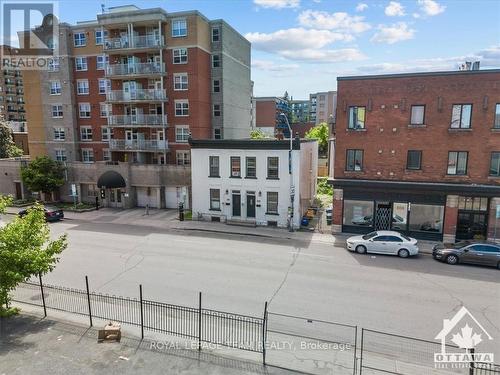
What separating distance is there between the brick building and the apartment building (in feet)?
53.5

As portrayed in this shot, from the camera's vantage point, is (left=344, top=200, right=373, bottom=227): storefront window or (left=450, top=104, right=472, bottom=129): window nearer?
(left=450, top=104, right=472, bottom=129): window

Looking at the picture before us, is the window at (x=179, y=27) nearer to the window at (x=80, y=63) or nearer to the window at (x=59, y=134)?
the window at (x=80, y=63)

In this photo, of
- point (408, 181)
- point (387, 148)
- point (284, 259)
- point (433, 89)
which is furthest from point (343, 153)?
point (284, 259)

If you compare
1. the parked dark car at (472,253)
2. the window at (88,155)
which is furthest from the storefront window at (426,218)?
the window at (88,155)

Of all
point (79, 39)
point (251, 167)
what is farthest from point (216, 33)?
point (251, 167)

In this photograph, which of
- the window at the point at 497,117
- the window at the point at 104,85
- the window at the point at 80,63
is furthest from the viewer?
the window at the point at 80,63

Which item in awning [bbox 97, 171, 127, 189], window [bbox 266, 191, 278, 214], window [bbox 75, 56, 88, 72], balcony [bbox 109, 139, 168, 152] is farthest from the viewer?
window [bbox 75, 56, 88, 72]

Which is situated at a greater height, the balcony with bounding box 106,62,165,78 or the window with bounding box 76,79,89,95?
the balcony with bounding box 106,62,165,78

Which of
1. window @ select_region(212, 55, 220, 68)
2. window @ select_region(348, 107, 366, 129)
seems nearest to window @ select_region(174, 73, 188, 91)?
window @ select_region(212, 55, 220, 68)

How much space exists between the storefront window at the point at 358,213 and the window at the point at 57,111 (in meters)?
33.0

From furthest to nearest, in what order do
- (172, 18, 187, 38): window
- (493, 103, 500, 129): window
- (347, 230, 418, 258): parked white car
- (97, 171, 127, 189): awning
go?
(172, 18, 187, 38): window
(97, 171, 127, 189): awning
(493, 103, 500, 129): window
(347, 230, 418, 258): parked white car

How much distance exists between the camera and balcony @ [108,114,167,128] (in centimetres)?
3656

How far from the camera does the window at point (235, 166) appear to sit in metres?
29.2

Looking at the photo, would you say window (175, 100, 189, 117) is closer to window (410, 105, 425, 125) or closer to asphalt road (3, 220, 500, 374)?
asphalt road (3, 220, 500, 374)
